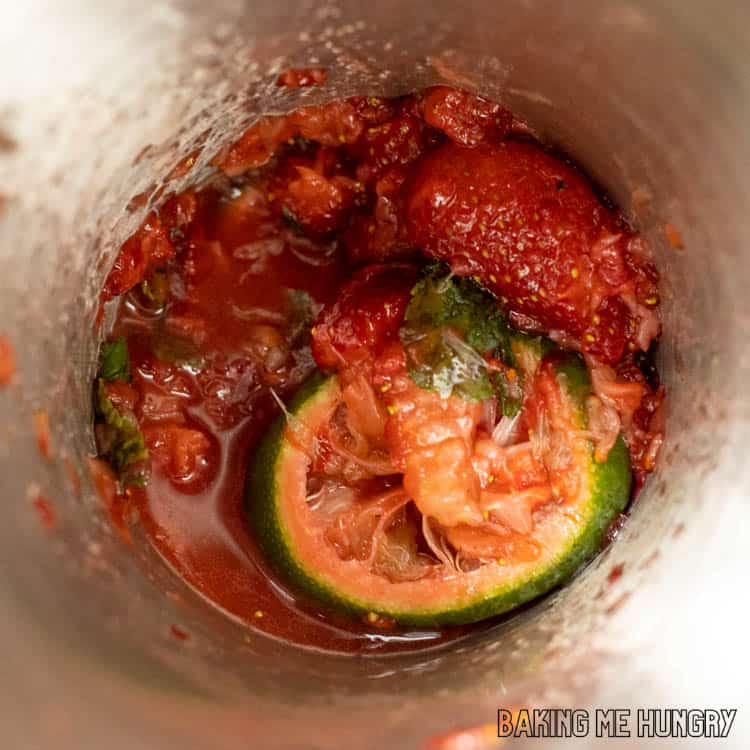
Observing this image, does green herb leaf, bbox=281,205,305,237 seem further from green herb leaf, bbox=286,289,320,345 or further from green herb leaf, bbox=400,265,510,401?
green herb leaf, bbox=400,265,510,401

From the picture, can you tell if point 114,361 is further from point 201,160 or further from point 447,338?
point 447,338

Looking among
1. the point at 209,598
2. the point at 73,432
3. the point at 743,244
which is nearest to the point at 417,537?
Answer: the point at 209,598

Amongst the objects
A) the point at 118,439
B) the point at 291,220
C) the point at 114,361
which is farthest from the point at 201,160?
the point at 118,439

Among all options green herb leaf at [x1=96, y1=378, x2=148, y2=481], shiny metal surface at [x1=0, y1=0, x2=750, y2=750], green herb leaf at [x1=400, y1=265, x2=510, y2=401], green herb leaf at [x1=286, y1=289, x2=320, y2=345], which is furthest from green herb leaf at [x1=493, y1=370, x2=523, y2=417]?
green herb leaf at [x1=96, y1=378, x2=148, y2=481]

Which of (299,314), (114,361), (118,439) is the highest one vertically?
(299,314)

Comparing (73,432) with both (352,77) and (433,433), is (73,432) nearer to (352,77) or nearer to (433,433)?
(433,433)
